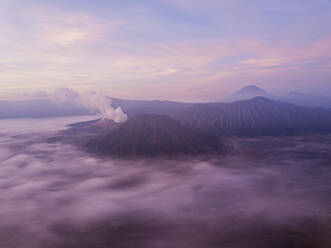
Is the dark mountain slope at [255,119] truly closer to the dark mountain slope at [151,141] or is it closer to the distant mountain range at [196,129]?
the distant mountain range at [196,129]

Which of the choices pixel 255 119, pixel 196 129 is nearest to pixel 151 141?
pixel 196 129

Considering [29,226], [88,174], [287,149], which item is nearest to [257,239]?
[29,226]

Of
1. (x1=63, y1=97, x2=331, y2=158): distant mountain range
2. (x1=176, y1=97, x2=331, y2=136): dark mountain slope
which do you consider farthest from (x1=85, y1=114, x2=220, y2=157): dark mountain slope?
(x1=176, y1=97, x2=331, y2=136): dark mountain slope

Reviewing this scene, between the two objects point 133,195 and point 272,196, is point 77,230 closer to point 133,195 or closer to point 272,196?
point 133,195

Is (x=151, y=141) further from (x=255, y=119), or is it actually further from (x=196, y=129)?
(x=255, y=119)

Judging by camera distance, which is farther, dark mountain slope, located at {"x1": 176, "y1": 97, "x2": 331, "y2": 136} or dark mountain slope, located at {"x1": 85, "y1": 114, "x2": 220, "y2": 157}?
dark mountain slope, located at {"x1": 176, "y1": 97, "x2": 331, "y2": 136}

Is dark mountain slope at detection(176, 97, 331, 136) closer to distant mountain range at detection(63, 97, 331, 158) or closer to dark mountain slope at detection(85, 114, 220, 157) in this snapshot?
distant mountain range at detection(63, 97, 331, 158)
